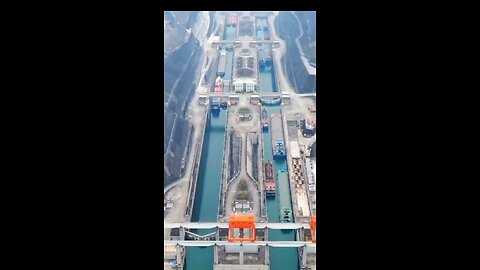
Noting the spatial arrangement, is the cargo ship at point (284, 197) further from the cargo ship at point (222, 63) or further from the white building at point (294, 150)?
the cargo ship at point (222, 63)

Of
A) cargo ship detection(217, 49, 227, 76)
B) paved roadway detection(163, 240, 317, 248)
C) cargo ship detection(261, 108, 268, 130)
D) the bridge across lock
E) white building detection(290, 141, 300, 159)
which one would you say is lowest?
paved roadway detection(163, 240, 317, 248)

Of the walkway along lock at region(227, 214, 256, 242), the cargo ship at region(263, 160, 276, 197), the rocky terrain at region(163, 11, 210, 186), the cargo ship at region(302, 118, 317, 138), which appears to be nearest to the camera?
the walkway along lock at region(227, 214, 256, 242)

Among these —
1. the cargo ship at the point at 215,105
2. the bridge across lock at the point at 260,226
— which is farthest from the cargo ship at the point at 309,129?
the bridge across lock at the point at 260,226

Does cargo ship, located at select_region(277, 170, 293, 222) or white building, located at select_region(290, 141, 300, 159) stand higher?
white building, located at select_region(290, 141, 300, 159)

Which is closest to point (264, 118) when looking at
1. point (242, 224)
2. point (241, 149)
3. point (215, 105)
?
point (215, 105)

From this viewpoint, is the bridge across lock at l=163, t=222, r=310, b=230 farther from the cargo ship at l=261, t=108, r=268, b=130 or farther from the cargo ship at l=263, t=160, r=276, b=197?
the cargo ship at l=261, t=108, r=268, b=130

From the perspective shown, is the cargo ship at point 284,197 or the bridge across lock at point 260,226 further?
the cargo ship at point 284,197

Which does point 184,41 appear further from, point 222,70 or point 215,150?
point 215,150

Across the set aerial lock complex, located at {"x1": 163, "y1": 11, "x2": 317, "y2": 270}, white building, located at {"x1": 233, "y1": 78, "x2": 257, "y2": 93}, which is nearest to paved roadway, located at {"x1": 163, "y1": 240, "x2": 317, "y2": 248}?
aerial lock complex, located at {"x1": 163, "y1": 11, "x2": 317, "y2": 270}
